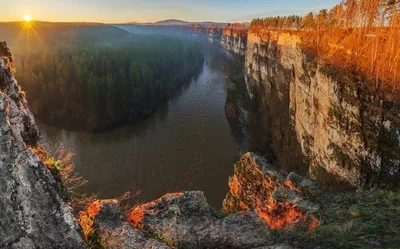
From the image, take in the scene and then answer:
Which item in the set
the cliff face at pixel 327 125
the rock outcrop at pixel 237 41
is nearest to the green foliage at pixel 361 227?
the cliff face at pixel 327 125

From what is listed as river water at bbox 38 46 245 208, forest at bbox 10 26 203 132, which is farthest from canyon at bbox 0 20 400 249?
forest at bbox 10 26 203 132

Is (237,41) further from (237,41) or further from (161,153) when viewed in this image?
(161,153)

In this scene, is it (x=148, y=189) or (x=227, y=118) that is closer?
(x=148, y=189)

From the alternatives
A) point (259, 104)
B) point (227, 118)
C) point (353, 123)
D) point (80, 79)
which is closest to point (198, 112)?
point (227, 118)

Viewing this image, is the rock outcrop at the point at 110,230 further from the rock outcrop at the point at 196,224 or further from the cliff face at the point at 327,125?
the cliff face at the point at 327,125

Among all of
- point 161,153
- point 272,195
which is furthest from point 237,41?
point 272,195

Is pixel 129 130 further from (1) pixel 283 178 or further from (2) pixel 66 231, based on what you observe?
(2) pixel 66 231
